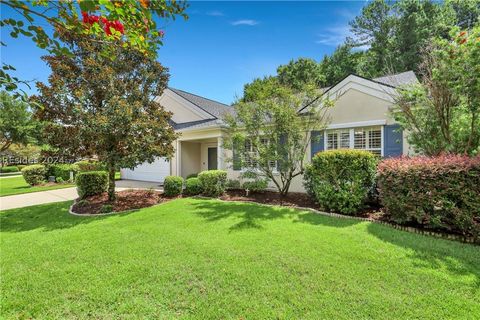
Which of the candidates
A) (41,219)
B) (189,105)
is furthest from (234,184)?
(41,219)

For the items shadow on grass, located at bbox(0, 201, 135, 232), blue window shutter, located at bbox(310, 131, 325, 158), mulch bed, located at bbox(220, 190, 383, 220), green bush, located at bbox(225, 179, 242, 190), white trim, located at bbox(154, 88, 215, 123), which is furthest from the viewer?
white trim, located at bbox(154, 88, 215, 123)

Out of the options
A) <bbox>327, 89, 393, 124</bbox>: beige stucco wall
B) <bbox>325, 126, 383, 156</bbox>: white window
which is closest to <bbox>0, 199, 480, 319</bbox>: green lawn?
<bbox>325, 126, 383, 156</bbox>: white window

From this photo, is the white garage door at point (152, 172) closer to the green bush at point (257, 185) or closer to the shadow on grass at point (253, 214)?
the green bush at point (257, 185)

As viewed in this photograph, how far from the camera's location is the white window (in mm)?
9148

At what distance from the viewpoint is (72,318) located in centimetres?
292

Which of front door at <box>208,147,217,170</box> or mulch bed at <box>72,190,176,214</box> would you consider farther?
front door at <box>208,147,217,170</box>

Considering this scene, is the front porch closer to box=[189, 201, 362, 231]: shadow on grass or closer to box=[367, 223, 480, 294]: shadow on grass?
box=[189, 201, 362, 231]: shadow on grass

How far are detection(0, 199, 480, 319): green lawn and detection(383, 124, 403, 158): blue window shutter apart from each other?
408cm

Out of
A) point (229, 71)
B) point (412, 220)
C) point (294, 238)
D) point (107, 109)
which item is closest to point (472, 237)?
point (412, 220)

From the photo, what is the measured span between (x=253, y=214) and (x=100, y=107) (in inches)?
272

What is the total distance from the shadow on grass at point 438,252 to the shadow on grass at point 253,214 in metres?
1.18

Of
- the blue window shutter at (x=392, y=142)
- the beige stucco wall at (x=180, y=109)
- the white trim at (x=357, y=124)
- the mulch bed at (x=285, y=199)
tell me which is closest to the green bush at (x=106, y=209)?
the mulch bed at (x=285, y=199)

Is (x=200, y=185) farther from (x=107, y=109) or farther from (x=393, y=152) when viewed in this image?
(x=393, y=152)

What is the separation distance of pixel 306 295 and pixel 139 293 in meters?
2.43
